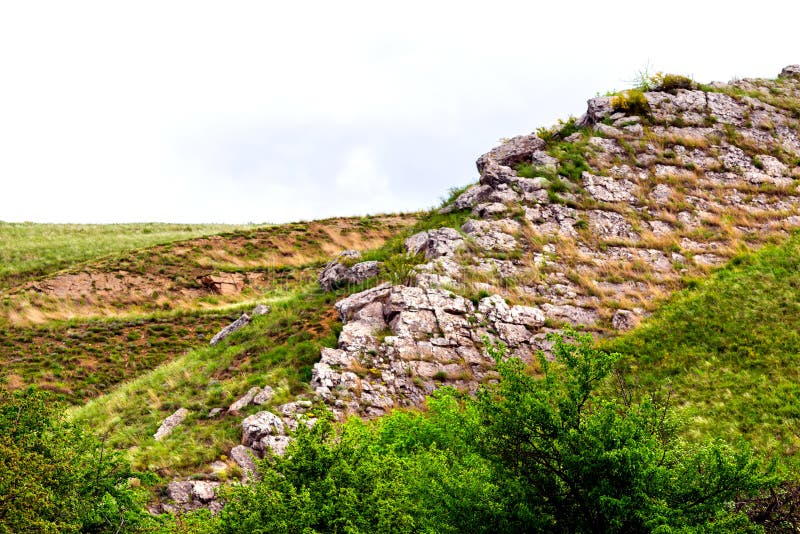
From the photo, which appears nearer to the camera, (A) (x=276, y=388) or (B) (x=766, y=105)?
(A) (x=276, y=388)

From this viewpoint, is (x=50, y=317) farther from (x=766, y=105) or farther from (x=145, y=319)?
(x=766, y=105)

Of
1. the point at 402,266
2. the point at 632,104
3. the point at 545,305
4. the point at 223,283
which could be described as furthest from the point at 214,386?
the point at 223,283

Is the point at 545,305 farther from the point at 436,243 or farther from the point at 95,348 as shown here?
the point at 95,348

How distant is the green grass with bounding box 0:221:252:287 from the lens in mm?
44438

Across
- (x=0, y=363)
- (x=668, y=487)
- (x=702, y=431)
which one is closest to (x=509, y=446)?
(x=668, y=487)

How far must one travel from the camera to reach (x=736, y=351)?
50.6 feet

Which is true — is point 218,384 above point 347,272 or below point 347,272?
below

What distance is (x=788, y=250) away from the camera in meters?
19.5

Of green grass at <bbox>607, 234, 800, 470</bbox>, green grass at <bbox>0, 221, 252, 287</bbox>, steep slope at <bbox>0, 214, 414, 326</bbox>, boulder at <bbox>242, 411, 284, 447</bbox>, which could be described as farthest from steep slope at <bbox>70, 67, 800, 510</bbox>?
green grass at <bbox>0, 221, 252, 287</bbox>

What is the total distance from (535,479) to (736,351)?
10379 mm

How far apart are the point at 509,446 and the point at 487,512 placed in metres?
0.76

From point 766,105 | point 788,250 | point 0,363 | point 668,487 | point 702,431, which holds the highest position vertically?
point 766,105

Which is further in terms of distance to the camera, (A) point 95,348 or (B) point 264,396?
(A) point 95,348

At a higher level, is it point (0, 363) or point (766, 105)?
point (766, 105)
